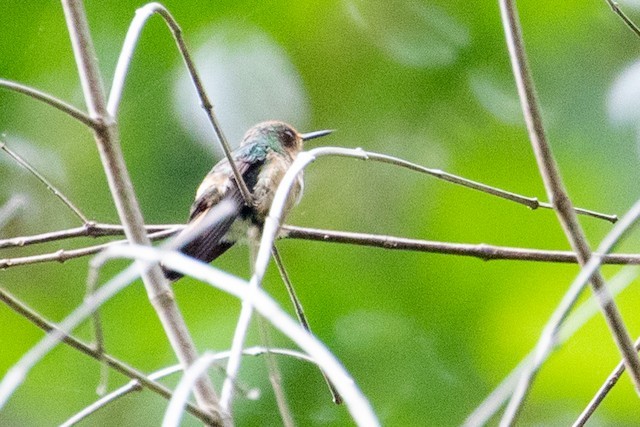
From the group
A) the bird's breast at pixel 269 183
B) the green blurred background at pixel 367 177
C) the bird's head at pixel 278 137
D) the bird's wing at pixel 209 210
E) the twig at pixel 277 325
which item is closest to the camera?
the twig at pixel 277 325

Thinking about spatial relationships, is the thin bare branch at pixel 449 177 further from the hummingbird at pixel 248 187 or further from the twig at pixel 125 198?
the hummingbird at pixel 248 187

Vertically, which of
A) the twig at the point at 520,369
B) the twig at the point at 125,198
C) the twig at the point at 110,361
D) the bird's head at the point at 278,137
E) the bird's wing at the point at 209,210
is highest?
the bird's head at the point at 278,137

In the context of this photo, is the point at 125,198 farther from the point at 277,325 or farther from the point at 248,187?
the point at 248,187

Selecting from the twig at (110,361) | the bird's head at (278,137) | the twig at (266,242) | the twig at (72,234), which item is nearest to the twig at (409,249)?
the twig at (72,234)

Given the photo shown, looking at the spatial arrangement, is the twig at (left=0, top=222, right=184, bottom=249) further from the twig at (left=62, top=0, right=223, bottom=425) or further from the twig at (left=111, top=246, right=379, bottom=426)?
the twig at (left=111, top=246, right=379, bottom=426)

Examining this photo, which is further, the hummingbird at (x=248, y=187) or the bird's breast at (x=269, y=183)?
the bird's breast at (x=269, y=183)

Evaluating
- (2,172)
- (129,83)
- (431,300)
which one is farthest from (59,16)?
(431,300)

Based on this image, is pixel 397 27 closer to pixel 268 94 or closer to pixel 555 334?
pixel 268 94
